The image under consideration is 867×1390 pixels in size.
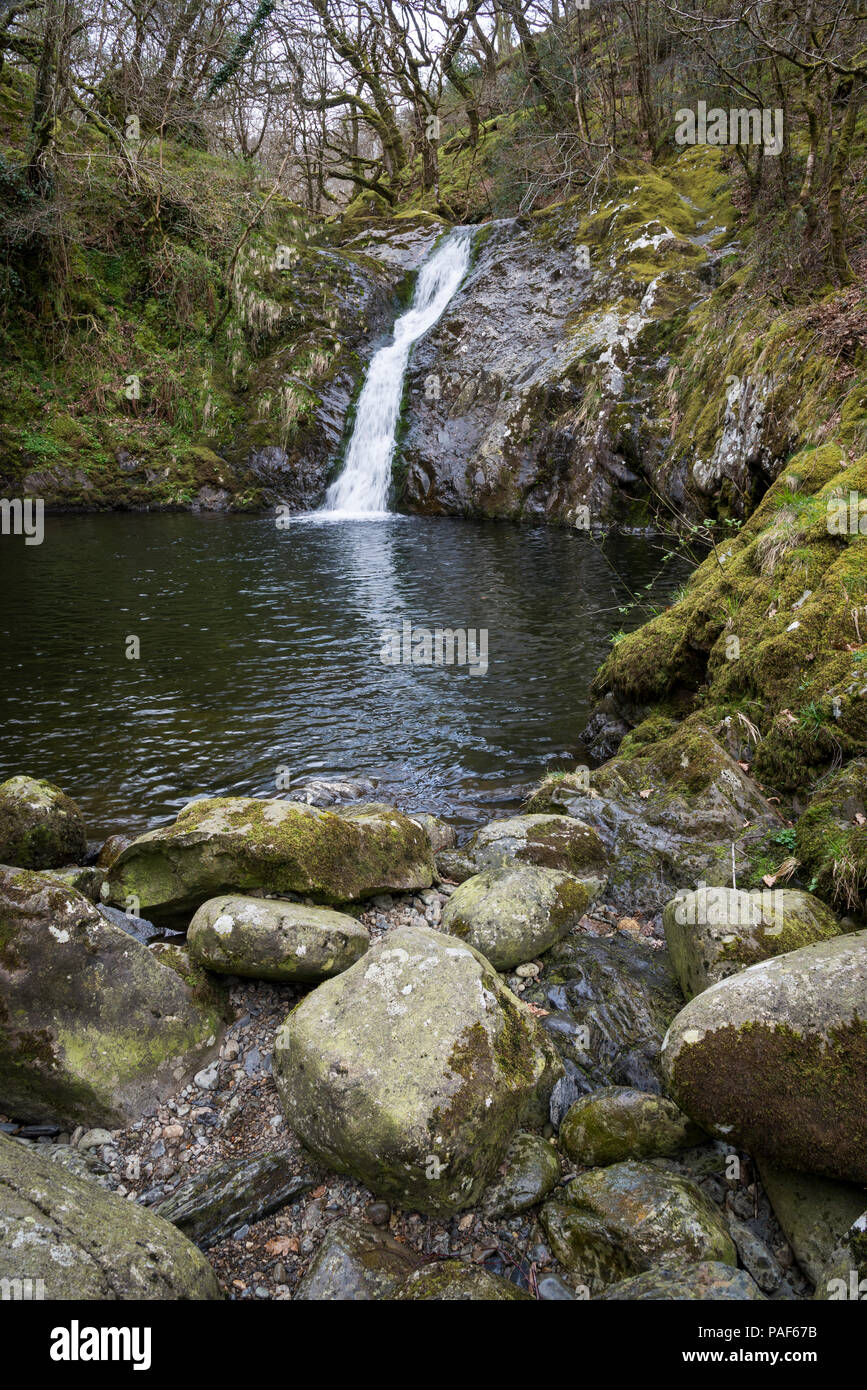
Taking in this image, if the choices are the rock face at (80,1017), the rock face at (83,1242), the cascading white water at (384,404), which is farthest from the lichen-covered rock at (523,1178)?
the cascading white water at (384,404)

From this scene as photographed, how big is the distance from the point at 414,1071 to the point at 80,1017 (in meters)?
1.56

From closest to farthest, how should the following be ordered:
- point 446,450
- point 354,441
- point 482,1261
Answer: point 482,1261
point 446,450
point 354,441

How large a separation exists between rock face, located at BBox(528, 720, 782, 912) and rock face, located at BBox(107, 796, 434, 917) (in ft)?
4.73

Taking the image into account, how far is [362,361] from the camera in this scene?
79.8 feet

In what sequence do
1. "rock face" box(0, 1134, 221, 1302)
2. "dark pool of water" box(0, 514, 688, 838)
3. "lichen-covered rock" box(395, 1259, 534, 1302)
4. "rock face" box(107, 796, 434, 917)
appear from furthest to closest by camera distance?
"dark pool of water" box(0, 514, 688, 838) < "rock face" box(107, 796, 434, 917) < "lichen-covered rock" box(395, 1259, 534, 1302) < "rock face" box(0, 1134, 221, 1302)

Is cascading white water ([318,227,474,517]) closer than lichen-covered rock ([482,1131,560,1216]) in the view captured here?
No

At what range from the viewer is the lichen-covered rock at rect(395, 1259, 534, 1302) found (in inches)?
92.3

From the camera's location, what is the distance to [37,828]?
532cm

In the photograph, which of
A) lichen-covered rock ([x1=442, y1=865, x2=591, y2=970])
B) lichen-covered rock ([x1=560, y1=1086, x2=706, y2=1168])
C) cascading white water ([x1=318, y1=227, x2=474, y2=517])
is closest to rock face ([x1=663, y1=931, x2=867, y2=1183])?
lichen-covered rock ([x1=560, y1=1086, x2=706, y2=1168])

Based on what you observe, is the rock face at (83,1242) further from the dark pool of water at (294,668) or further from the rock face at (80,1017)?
the dark pool of water at (294,668)

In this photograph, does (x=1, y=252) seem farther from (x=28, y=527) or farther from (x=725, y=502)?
(x=725, y=502)

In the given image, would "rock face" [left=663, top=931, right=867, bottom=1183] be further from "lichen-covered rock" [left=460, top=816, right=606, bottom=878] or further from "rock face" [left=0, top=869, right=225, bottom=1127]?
"rock face" [left=0, top=869, right=225, bottom=1127]

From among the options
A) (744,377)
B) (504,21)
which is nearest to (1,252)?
(504,21)

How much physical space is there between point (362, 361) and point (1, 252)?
11.4 m
